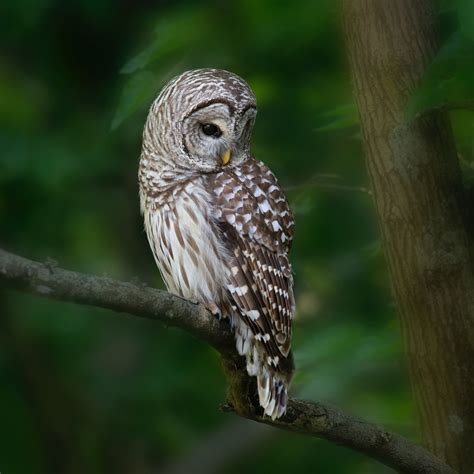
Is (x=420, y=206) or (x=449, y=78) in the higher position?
(x=449, y=78)

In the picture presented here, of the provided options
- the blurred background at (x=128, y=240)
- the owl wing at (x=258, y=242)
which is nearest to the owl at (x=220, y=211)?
the owl wing at (x=258, y=242)

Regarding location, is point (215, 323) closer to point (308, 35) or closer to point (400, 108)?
point (400, 108)

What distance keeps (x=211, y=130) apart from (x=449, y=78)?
170 cm

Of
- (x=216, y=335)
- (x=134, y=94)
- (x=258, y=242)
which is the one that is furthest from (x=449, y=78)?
(x=258, y=242)

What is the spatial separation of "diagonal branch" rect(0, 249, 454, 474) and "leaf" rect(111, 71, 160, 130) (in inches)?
28.1

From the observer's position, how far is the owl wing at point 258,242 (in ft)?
12.7

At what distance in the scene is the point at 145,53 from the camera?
11.8ft

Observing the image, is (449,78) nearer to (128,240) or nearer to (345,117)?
(345,117)

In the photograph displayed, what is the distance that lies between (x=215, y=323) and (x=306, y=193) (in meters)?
0.93

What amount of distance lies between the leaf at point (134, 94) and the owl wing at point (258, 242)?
22.9 inches

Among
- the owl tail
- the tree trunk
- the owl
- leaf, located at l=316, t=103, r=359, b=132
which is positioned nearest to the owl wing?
the owl

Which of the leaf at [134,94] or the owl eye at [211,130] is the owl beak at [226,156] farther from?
the leaf at [134,94]

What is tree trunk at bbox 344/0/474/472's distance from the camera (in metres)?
3.21

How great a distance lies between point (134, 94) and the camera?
3471mm
